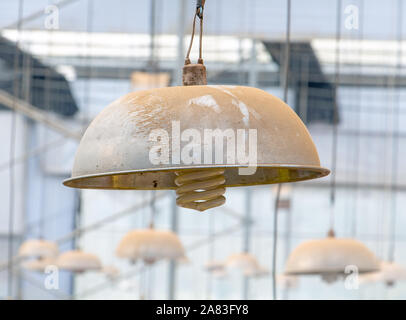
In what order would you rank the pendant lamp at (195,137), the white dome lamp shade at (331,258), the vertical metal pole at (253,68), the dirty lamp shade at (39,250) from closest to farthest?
the pendant lamp at (195,137) → the white dome lamp shade at (331,258) → the dirty lamp shade at (39,250) → the vertical metal pole at (253,68)

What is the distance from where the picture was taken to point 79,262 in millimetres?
4801

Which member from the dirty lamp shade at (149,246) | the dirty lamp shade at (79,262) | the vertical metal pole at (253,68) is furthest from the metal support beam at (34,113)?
the dirty lamp shade at (149,246)

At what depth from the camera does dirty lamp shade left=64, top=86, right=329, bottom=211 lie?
112cm

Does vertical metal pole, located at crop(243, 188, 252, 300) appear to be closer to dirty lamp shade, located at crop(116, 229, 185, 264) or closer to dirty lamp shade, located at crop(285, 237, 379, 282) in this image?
dirty lamp shade, located at crop(116, 229, 185, 264)

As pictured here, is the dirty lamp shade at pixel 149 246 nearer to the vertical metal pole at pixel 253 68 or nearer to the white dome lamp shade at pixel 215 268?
the white dome lamp shade at pixel 215 268

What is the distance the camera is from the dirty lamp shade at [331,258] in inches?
106

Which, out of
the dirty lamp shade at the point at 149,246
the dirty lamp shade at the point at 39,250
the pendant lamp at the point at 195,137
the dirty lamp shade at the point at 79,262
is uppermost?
the pendant lamp at the point at 195,137

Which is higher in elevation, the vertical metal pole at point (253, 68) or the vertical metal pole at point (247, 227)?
the vertical metal pole at point (253, 68)

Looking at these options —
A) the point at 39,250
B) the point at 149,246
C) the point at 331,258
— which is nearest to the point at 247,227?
the point at 39,250

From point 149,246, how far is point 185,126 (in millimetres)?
2269

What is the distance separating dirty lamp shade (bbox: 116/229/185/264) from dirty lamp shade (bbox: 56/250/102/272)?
45.1 inches

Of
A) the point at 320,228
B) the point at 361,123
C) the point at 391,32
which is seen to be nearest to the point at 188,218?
the point at 320,228

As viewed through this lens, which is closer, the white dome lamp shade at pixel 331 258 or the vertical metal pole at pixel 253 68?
the white dome lamp shade at pixel 331 258

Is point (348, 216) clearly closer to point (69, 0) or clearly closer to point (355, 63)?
point (355, 63)
